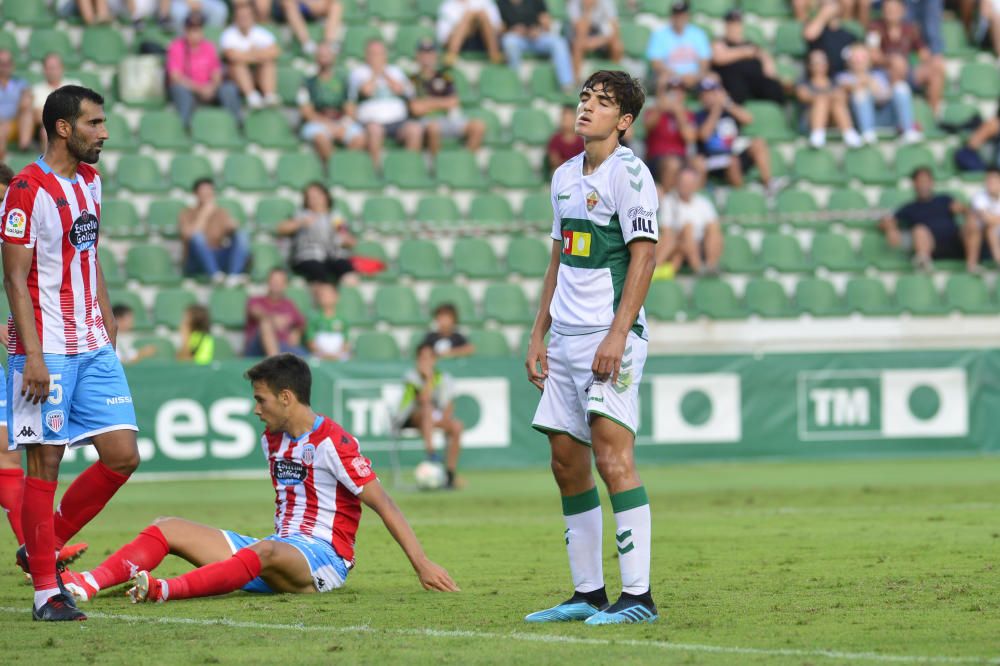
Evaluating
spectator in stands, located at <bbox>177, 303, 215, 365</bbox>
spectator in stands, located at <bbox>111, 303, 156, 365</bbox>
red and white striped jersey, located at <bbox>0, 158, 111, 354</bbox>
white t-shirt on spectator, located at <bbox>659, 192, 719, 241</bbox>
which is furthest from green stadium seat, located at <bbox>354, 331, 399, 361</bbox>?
red and white striped jersey, located at <bbox>0, 158, 111, 354</bbox>

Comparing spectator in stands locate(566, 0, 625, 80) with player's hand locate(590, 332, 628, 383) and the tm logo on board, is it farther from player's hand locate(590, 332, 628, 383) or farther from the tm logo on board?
player's hand locate(590, 332, 628, 383)

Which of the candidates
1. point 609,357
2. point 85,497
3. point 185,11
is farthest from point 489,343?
point 609,357

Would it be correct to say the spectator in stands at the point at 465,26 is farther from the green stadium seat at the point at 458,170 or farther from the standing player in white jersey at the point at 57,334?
the standing player in white jersey at the point at 57,334

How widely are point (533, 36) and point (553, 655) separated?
55.7 feet

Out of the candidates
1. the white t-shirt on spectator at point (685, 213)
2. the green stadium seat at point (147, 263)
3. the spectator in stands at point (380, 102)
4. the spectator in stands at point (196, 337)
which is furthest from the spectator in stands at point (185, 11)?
the white t-shirt on spectator at point (685, 213)

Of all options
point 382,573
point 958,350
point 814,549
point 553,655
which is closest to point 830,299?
point 958,350

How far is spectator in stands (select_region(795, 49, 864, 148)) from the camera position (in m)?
21.2

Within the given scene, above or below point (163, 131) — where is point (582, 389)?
below

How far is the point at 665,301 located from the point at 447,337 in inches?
127

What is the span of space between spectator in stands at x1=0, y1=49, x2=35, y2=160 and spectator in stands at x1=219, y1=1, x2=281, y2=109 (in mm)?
2732

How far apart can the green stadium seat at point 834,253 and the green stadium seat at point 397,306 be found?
18.1ft

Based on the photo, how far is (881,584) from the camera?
733 centimetres

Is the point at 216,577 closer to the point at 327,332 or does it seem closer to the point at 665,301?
the point at 327,332

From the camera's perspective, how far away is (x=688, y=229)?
19016 millimetres
